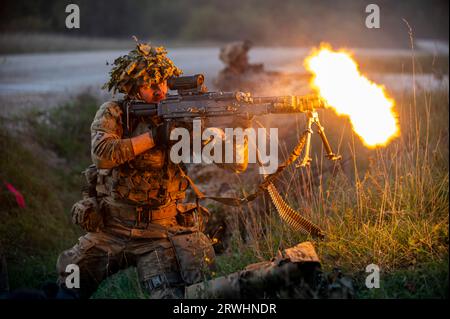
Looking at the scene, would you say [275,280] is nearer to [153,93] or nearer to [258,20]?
[153,93]

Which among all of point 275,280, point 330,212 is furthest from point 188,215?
point 275,280

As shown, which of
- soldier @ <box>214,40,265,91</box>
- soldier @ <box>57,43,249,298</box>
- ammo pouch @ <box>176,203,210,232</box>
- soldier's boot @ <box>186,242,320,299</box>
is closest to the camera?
soldier's boot @ <box>186,242,320,299</box>

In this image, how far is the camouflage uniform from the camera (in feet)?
15.7

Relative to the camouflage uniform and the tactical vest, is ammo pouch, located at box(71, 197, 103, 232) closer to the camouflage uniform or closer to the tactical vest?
the camouflage uniform

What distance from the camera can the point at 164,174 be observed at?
4984mm

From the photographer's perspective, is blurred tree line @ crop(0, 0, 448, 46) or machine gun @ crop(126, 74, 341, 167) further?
blurred tree line @ crop(0, 0, 448, 46)

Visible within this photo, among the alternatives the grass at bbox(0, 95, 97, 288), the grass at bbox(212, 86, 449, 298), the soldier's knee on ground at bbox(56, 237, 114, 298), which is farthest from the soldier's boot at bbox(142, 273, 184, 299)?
the grass at bbox(0, 95, 97, 288)

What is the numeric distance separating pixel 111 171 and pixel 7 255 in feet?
7.20

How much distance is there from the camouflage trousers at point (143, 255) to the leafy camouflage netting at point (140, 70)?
43.5 inches

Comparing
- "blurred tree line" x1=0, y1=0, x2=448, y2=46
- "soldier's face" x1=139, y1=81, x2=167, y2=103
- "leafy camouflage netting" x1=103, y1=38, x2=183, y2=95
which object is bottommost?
"soldier's face" x1=139, y1=81, x2=167, y2=103

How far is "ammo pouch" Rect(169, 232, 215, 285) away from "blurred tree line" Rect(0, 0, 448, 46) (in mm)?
21732

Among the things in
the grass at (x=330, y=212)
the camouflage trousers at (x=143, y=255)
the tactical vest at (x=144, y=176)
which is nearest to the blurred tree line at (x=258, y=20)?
the grass at (x=330, y=212)
